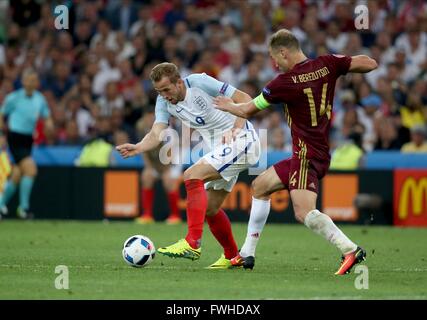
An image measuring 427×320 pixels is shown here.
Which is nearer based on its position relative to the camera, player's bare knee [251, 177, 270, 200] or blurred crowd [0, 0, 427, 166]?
player's bare knee [251, 177, 270, 200]

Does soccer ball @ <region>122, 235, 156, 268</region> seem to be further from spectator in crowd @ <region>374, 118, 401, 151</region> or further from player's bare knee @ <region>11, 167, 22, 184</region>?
spectator in crowd @ <region>374, 118, 401, 151</region>

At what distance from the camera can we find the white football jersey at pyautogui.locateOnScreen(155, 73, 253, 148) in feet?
35.2

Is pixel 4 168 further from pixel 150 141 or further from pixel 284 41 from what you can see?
pixel 284 41

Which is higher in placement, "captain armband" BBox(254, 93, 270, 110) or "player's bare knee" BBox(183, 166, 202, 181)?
"captain armband" BBox(254, 93, 270, 110)

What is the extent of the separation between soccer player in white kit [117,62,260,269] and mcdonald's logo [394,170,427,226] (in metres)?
6.97

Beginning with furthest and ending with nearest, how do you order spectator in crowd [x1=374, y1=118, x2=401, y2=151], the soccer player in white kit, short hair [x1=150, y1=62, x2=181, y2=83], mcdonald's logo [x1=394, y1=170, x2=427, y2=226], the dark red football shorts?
spectator in crowd [x1=374, y1=118, x2=401, y2=151] < mcdonald's logo [x1=394, y1=170, x2=427, y2=226] < short hair [x1=150, y1=62, x2=181, y2=83] < the soccer player in white kit < the dark red football shorts

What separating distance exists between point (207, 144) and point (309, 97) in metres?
1.74

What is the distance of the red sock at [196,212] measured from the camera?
1014cm

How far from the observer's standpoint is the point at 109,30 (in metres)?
21.8

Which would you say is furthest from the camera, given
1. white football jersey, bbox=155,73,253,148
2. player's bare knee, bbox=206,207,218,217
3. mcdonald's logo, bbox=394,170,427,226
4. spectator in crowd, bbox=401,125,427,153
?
spectator in crowd, bbox=401,125,427,153

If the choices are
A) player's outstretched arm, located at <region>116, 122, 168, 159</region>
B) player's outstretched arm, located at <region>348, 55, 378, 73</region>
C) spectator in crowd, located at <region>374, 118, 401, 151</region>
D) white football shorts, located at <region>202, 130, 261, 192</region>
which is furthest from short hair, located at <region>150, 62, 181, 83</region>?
spectator in crowd, located at <region>374, 118, 401, 151</region>

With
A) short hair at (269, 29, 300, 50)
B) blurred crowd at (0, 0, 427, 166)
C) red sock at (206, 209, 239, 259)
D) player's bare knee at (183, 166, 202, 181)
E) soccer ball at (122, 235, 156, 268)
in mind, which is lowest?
soccer ball at (122, 235, 156, 268)
